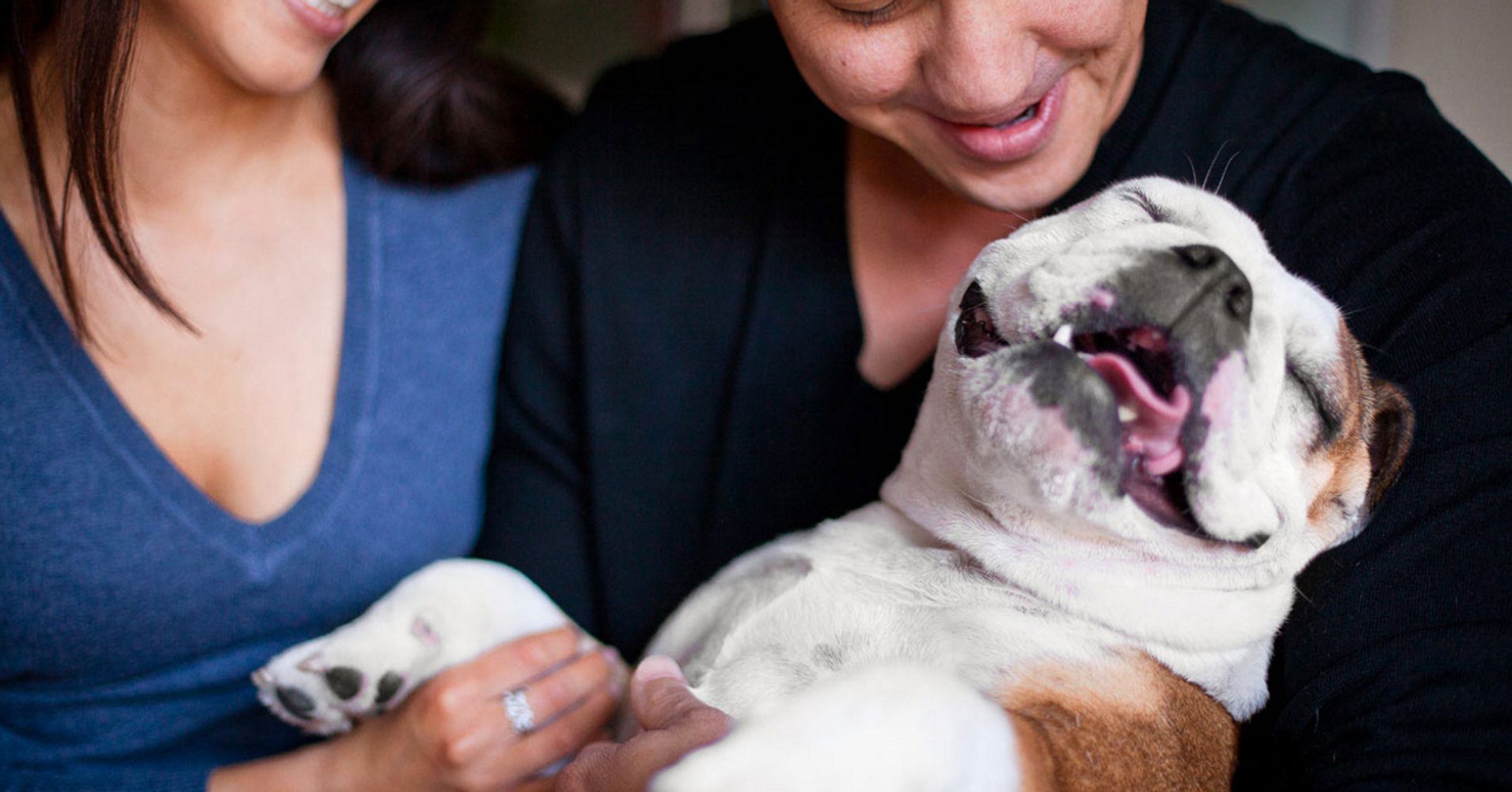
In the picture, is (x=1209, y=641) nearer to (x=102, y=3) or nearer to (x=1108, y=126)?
(x=1108, y=126)

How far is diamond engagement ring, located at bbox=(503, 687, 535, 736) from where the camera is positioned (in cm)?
171

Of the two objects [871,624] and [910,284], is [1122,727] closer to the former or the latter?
[871,624]

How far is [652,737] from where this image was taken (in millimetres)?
1281

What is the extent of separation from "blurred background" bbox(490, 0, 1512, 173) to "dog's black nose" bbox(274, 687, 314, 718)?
1.68 m

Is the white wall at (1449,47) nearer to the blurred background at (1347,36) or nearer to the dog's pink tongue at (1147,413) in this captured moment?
the blurred background at (1347,36)

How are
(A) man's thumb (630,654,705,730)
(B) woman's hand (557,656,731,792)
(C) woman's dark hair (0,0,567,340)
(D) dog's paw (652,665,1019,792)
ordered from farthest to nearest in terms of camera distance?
1. (C) woman's dark hair (0,0,567,340)
2. (A) man's thumb (630,654,705,730)
3. (B) woman's hand (557,656,731,792)
4. (D) dog's paw (652,665,1019,792)

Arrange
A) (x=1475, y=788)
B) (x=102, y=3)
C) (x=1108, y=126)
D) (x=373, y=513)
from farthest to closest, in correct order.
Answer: (x=373, y=513) → (x=1108, y=126) → (x=102, y=3) → (x=1475, y=788)

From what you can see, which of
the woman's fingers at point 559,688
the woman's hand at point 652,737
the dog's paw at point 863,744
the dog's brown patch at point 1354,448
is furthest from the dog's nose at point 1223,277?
the woman's fingers at point 559,688

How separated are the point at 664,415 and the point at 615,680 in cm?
43

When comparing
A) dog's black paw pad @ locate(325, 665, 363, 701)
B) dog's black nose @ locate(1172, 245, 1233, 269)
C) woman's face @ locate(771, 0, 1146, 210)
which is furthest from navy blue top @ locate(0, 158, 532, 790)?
dog's black nose @ locate(1172, 245, 1233, 269)

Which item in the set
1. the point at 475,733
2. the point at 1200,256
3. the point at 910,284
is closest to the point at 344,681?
the point at 475,733

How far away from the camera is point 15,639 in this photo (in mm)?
1709

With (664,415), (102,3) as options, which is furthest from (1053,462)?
(102,3)

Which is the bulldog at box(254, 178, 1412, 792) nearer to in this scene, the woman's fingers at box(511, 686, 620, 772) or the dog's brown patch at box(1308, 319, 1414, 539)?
the dog's brown patch at box(1308, 319, 1414, 539)
